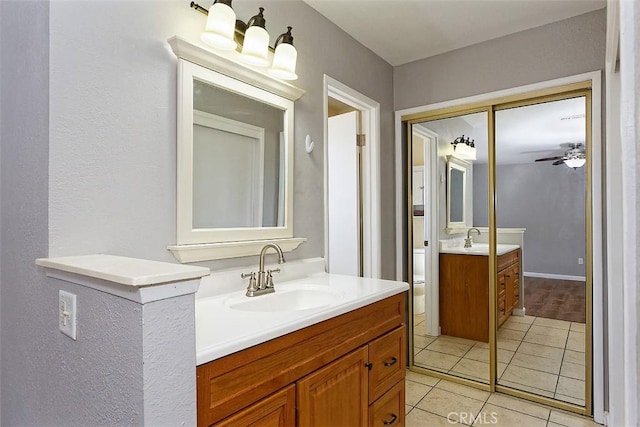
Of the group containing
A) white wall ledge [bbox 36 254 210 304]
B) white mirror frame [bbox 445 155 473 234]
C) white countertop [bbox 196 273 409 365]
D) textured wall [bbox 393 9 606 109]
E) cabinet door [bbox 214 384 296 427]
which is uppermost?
textured wall [bbox 393 9 606 109]

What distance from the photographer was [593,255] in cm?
219

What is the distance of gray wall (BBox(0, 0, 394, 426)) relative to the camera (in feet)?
3.18

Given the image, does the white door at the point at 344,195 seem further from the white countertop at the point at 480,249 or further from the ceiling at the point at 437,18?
the white countertop at the point at 480,249

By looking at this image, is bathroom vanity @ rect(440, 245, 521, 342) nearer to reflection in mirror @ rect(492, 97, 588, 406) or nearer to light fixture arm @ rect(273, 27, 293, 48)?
reflection in mirror @ rect(492, 97, 588, 406)

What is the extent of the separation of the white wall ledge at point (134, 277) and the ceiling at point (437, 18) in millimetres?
1849

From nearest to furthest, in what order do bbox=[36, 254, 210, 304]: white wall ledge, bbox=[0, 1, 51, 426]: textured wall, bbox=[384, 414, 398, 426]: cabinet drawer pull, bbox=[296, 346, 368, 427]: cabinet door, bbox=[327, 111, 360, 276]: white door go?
bbox=[36, 254, 210, 304]: white wall ledge
bbox=[0, 1, 51, 426]: textured wall
bbox=[296, 346, 368, 427]: cabinet door
bbox=[384, 414, 398, 426]: cabinet drawer pull
bbox=[327, 111, 360, 276]: white door

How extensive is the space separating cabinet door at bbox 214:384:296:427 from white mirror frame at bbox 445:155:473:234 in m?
1.95

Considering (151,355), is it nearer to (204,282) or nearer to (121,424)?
(121,424)

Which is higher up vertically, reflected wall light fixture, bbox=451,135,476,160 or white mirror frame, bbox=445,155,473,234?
reflected wall light fixture, bbox=451,135,476,160

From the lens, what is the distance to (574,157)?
7.65 feet

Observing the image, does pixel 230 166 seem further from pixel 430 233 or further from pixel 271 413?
pixel 430 233

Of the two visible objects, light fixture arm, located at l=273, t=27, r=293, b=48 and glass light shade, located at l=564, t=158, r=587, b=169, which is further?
glass light shade, located at l=564, t=158, r=587, b=169

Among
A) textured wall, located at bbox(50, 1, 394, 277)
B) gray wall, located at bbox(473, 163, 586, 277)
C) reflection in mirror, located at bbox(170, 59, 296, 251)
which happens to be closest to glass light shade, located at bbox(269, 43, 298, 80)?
reflection in mirror, located at bbox(170, 59, 296, 251)

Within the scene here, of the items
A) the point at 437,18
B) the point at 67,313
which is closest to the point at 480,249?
the point at 437,18
